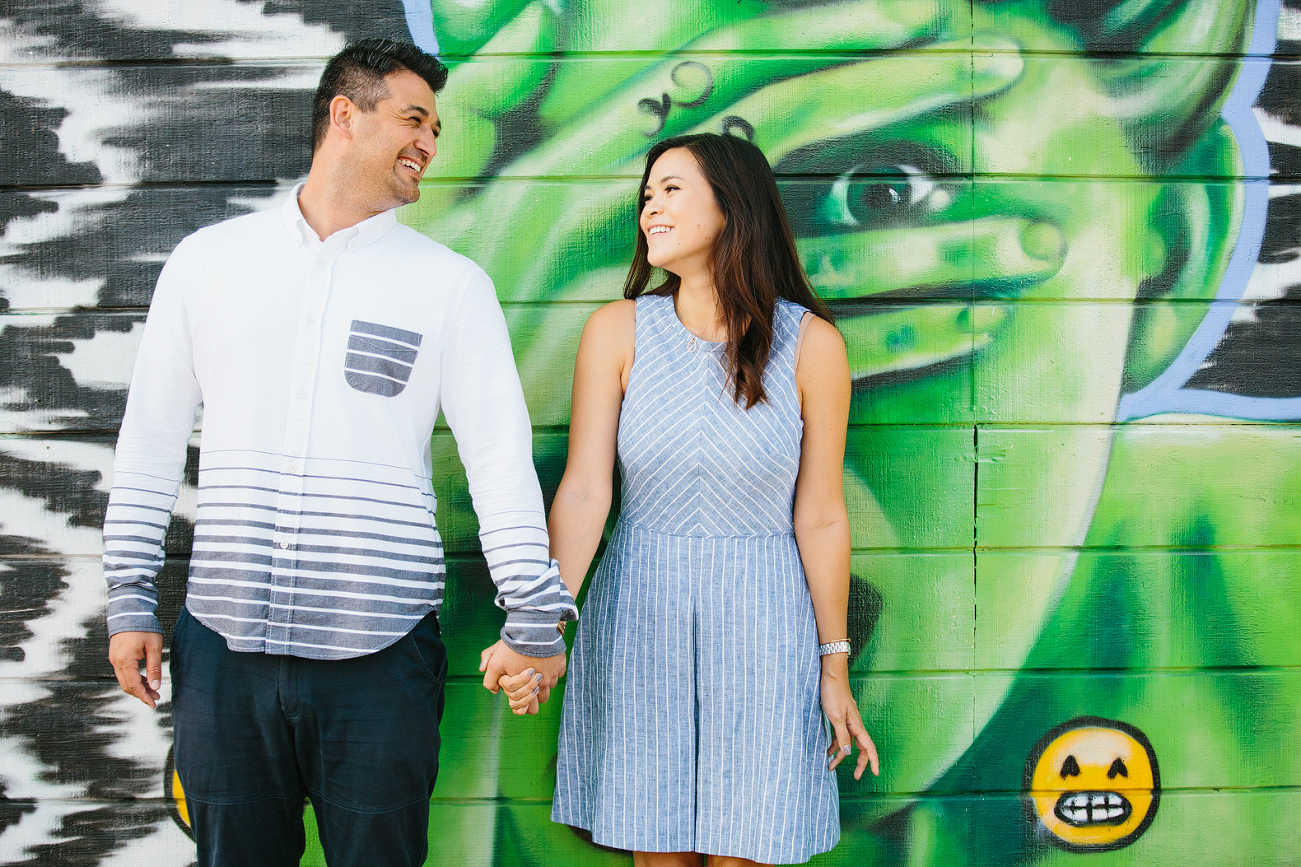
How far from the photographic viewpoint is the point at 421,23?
1.86 metres

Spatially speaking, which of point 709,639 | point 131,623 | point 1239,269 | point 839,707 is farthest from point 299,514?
point 1239,269

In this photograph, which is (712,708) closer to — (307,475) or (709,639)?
(709,639)

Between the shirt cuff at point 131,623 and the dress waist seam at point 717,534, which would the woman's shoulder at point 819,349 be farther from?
the shirt cuff at point 131,623

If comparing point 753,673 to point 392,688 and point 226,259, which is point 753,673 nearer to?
point 392,688

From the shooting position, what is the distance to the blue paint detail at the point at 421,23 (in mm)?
1856

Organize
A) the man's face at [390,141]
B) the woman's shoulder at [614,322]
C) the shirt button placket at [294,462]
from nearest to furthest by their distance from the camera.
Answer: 1. the shirt button placket at [294,462]
2. the man's face at [390,141]
3. the woman's shoulder at [614,322]

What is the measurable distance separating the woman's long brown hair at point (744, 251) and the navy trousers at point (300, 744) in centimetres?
77

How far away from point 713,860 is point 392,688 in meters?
0.75

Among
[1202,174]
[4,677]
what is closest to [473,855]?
[4,677]

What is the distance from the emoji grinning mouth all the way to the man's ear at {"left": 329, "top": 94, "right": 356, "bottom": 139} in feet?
6.90

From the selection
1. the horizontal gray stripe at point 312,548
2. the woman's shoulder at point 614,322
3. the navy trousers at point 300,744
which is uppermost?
the woman's shoulder at point 614,322

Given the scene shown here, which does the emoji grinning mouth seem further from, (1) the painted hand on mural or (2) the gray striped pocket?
(2) the gray striped pocket

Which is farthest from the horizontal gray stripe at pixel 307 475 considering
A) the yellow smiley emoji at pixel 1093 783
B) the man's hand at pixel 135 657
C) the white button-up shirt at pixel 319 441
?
the yellow smiley emoji at pixel 1093 783

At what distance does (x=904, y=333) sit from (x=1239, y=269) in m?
0.79
